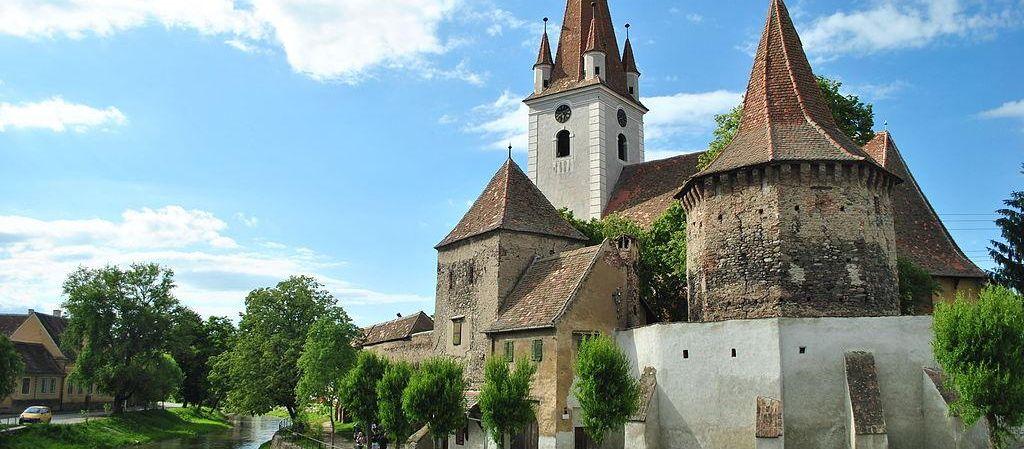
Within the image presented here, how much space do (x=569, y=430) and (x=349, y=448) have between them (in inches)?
547

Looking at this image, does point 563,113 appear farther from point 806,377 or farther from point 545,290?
point 806,377

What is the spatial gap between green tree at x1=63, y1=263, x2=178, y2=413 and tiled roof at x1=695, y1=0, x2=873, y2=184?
38.6 meters

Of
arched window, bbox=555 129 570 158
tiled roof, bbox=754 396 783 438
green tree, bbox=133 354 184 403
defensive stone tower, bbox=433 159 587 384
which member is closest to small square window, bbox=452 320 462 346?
defensive stone tower, bbox=433 159 587 384

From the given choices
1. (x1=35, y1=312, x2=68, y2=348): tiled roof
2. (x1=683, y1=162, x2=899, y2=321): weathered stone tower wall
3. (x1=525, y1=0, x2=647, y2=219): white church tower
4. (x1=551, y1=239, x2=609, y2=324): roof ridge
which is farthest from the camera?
(x1=35, y1=312, x2=68, y2=348): tiled roof

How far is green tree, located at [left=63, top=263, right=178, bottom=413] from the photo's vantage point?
50.6 metres

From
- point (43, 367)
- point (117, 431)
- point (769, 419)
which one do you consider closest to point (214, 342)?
point (43, 367)

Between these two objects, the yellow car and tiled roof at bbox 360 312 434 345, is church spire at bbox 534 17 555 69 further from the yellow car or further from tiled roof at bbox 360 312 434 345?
the yellow car

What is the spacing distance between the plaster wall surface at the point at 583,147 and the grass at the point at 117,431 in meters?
28.7

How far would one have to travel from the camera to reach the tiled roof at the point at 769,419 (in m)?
22.8

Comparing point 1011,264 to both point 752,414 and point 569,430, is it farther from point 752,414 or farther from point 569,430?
point 569,430

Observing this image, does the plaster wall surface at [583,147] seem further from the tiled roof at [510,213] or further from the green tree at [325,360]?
the green tree at [325,360]

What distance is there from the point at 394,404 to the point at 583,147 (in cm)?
2455

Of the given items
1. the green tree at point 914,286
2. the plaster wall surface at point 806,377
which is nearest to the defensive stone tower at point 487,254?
the plaster wall surface at point 806,377

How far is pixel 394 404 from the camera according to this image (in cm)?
3156
